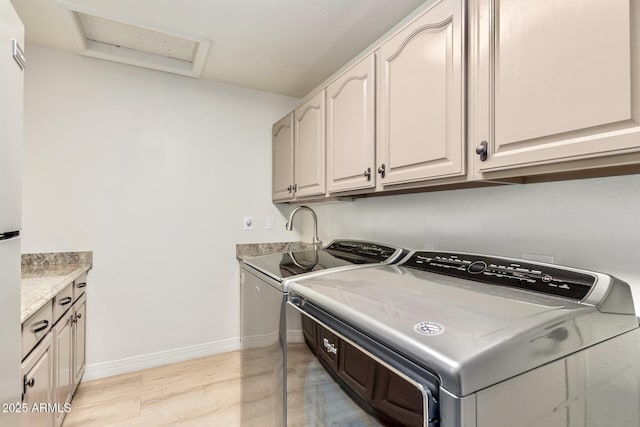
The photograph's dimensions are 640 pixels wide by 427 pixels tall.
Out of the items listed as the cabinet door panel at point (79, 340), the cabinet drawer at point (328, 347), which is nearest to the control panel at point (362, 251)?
the cabinet drawer at point (328, 347)

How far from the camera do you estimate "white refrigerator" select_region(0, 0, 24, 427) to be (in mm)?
857

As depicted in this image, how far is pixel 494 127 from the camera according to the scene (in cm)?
100

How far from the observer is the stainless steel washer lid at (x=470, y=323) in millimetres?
581

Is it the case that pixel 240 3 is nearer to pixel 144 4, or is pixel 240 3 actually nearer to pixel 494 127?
Result: pixel 144 4

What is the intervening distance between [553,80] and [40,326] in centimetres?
210

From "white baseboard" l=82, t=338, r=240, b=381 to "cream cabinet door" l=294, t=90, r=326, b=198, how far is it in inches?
60.3

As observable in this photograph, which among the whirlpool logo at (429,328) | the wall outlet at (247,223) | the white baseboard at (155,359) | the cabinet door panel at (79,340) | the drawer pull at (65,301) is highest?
the wall outlet at (247,223)

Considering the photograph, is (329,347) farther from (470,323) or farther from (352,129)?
(352,129)

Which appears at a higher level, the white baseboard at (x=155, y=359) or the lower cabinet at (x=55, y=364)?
the lower cabinet at (x=55, y=364)

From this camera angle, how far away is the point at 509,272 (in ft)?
3.49

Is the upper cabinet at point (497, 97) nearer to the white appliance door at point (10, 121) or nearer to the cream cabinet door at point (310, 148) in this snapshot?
the cream cabinet door at point (310, 148)

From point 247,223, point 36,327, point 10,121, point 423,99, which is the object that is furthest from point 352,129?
point 36,327

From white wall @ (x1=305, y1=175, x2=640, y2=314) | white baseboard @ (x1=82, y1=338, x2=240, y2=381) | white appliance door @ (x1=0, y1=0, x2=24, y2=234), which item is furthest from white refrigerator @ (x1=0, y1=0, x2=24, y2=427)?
white wall @ (x1=305, y1=175, x2=640, y2=314)

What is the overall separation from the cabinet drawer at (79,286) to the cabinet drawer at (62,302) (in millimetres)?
104
